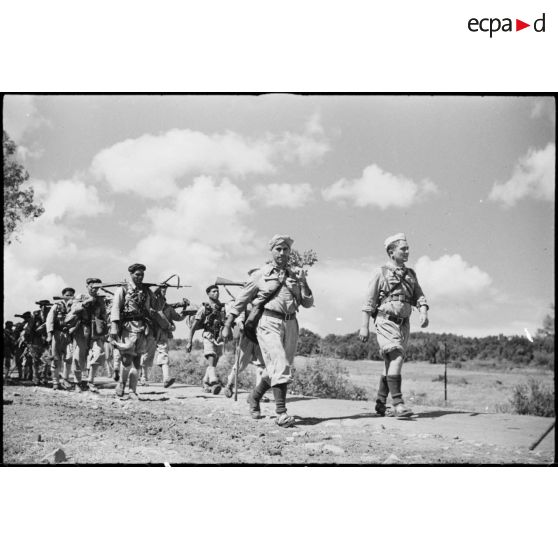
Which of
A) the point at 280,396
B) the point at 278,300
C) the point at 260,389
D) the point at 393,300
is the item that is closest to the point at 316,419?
the point at 280,396

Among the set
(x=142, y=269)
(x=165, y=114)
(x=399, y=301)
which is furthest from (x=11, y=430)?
(x=399, y=301)

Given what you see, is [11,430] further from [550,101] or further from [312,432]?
[550,101]

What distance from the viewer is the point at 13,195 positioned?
8.23 m

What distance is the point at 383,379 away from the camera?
8.41m

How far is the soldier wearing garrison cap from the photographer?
8.23m

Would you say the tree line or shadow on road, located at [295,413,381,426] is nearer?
the tree line

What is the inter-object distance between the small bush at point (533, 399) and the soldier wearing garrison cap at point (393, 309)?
1221mm

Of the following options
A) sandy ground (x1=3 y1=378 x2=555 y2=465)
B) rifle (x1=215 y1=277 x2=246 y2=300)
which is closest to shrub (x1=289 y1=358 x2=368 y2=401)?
sandy ground (x1=3 y1=378 x2=555 y2=465)

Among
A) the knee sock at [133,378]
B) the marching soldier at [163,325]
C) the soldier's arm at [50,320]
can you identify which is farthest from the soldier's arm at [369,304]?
the soldier's arm at [50,320]

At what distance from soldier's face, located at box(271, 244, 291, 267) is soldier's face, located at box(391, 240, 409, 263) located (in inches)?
45.3

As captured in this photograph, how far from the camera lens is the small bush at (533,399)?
8.12 m

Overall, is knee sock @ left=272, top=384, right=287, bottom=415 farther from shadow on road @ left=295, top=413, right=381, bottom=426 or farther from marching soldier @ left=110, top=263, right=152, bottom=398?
marching soldier @ left=110, top=263, right=152, bottom=398

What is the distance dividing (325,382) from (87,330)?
3723 millimetres

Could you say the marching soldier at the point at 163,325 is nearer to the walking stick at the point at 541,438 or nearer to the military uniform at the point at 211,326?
the military uniform at the point at 211,326
